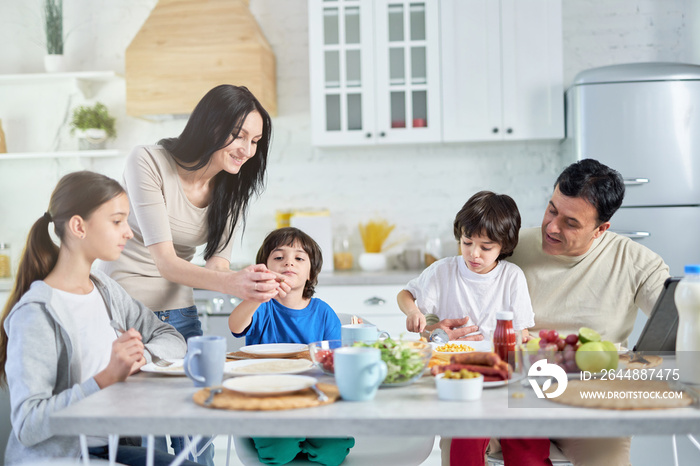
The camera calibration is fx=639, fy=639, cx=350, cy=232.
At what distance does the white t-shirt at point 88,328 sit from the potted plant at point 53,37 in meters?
2.89

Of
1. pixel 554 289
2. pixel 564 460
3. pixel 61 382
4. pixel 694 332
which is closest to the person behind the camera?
pixel 694 332

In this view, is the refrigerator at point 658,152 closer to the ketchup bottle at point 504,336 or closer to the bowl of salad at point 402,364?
the ketchup bottle at point 504,336

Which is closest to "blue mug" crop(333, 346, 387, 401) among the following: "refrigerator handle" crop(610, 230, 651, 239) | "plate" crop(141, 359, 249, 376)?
"plate" crop(141, 359, 249, 376)

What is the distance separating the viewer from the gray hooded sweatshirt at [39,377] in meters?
1.19

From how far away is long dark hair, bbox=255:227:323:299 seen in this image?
2.00 meters

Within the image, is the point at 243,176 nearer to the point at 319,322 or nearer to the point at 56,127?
the point at 319,322

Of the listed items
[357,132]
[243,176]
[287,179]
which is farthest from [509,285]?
[287,179]

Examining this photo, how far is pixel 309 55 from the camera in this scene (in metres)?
3.76

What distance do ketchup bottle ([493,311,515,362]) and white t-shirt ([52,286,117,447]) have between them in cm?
84

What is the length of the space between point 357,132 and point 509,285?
6.06 feet

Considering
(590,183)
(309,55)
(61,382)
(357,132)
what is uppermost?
(309,55)

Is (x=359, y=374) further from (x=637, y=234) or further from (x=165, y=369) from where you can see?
(x=637, y=234)

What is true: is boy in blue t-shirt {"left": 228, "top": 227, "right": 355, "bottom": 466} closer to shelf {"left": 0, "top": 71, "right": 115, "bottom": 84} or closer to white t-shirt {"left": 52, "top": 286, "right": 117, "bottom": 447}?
white t-shirt {"left": 52, "top": 286, "right": 117, "bottom": 447}

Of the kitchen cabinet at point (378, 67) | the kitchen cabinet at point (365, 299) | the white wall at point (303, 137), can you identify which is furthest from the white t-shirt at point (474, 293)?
the white wall at point (303, 137)
